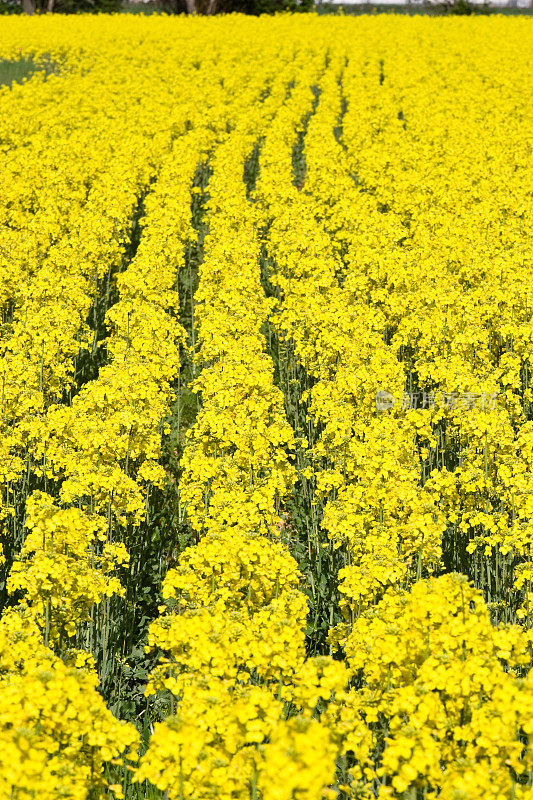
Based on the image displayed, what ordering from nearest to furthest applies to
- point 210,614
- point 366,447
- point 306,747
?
point 306,747
point 210,614
point 366,447

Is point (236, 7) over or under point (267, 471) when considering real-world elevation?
over

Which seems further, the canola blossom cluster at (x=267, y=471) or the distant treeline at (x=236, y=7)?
the distant treeline at (x=236, y=7)

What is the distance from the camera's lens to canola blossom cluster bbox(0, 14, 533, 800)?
661 cm

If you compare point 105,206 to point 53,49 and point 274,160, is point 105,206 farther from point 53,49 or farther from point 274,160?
point 53,49

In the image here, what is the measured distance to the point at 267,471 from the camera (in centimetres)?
1212

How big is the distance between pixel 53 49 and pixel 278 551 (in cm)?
4866

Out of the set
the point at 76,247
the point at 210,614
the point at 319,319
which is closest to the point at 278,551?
the point at 210,614

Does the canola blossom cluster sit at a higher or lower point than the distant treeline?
lower

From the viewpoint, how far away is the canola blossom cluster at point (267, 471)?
6.61 m

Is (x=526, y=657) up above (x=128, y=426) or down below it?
below

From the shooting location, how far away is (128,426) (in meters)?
11.8

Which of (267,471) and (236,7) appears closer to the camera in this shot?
(267,471)

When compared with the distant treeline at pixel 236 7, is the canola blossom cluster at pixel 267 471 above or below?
below

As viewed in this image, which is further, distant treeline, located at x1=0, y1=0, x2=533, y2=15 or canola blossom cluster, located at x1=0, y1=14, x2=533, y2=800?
distant treeline, located at x1=0, y1=0, x2=533, y2=15
